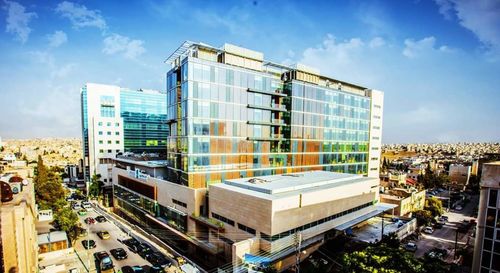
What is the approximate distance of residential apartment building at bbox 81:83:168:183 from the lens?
88.4m

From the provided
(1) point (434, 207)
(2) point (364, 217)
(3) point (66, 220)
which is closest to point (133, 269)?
(3) point (66, 220)

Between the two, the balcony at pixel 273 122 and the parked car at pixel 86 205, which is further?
the parked car at pixel 86 205

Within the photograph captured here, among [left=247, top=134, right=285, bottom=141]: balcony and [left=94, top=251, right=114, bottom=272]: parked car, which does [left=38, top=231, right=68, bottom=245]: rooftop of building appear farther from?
[left=247, top=134, right=285, bottom=141]: balcony

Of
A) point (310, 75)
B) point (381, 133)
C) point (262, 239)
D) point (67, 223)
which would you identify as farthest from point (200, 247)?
point (381, 133)

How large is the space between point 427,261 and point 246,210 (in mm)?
20956

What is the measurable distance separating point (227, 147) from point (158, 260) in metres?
22.2

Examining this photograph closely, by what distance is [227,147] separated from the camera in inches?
1870

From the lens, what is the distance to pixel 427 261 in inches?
898

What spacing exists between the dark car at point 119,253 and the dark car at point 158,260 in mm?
4069

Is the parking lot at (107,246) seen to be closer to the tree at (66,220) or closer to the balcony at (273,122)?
the tree at (66,220)

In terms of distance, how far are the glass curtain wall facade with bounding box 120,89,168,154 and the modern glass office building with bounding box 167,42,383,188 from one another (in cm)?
5607

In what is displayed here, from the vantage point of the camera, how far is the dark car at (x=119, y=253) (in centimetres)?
3822

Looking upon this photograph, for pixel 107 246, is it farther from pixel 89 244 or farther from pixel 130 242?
pixel 130 242

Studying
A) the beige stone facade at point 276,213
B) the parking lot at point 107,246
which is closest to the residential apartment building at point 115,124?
the parking lot at point 107,246
